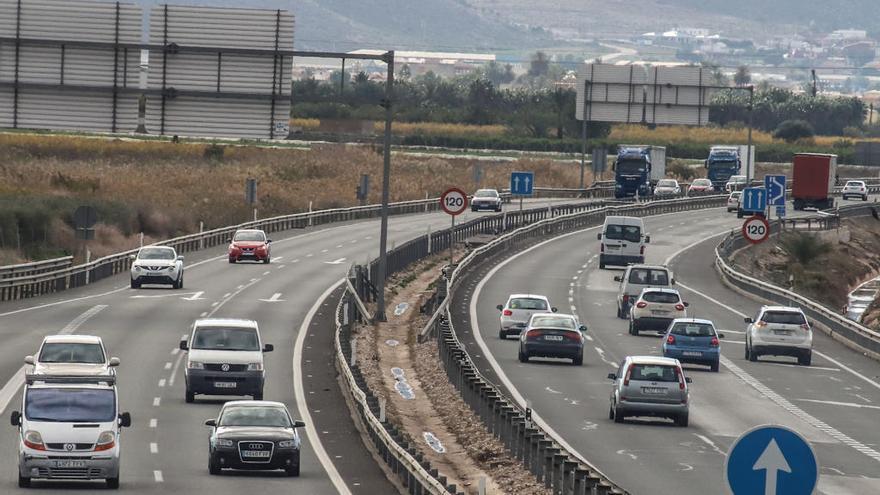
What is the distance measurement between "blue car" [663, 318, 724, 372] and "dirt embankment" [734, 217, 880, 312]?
37375 millimetres

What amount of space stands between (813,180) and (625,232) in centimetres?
4326

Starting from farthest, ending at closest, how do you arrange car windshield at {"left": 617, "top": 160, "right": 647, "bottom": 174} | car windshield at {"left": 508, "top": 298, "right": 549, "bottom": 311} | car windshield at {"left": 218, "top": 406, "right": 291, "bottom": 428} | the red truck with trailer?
car windshield at {"left": 617, "top": 160, "right": 647, "bottom": 174} → the red truck with trailer → car windshield at {"left": 508, "top": 298, "right": 549, "bottom": 311} → car windshield at {"left": 218, "top": 406, "right": 291, "bottom": 428}

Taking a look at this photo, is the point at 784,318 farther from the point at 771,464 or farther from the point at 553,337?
the point at 771,464

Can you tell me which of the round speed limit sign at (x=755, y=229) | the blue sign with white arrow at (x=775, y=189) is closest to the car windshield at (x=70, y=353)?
the round speed limit sign at (x=755, y=229)

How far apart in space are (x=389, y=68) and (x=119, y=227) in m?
48.9

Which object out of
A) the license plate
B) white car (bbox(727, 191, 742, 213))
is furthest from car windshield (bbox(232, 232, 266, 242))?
the license plate

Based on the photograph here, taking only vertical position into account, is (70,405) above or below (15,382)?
above

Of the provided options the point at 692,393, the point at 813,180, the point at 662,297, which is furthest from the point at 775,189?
the point at 813,180

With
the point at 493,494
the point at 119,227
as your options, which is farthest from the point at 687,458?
the point at 119,227

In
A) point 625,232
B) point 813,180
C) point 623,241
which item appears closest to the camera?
point 625,232

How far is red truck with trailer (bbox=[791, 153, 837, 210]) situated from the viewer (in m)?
112

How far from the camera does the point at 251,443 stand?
90.0ft

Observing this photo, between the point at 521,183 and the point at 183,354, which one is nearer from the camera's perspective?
the point at 183,354

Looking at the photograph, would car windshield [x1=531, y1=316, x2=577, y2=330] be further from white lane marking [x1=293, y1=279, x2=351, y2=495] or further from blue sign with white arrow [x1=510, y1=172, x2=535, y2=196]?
blue sign with white arrow [x1=510, y1=172, x2=535, y2=196]
